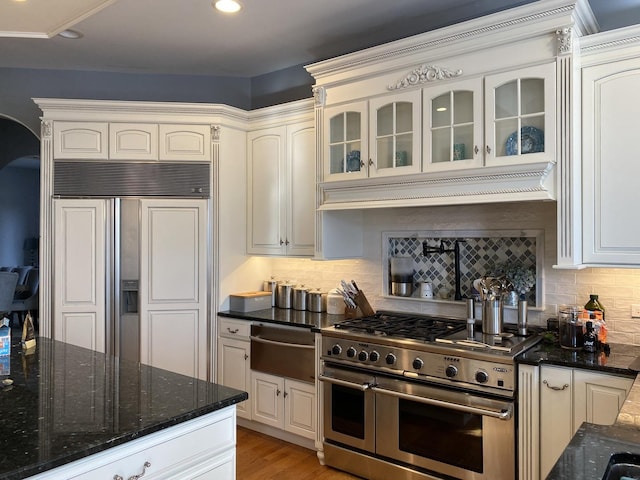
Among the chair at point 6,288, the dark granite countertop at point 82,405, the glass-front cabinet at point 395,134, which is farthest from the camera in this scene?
the chair at point 6,288

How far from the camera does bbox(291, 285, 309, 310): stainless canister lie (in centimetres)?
399

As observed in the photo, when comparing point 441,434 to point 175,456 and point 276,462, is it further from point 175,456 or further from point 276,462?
point 175,456

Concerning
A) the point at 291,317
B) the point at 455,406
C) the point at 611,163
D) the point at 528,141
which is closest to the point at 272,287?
the point at 291,317

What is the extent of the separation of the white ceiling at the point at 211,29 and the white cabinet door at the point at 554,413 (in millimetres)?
2000

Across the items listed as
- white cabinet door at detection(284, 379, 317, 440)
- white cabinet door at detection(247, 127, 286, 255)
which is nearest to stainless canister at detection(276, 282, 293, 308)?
white cabinet door at detection(247, 127, 286, 255)

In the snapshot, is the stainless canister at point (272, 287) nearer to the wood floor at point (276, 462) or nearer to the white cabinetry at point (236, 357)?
the white cabinetry at point (236, 357)

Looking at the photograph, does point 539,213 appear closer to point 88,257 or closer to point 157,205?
point 157,205

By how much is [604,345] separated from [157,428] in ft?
7.58

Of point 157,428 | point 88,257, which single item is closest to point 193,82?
point 88,257

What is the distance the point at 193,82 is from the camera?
4.56 meters

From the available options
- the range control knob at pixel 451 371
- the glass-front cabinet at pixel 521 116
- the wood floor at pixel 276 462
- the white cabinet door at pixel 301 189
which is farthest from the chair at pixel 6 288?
the glass-front cabinet at pixel 521 116

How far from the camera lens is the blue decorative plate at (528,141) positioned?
259 centimetres

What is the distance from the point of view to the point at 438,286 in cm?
345

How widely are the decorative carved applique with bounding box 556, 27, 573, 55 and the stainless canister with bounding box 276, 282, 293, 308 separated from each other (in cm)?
258
